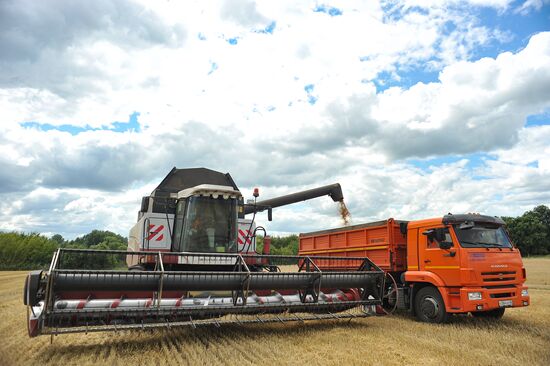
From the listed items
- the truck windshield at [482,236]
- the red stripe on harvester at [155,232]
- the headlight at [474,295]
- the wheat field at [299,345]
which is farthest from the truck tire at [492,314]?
the red stripe on harvester at [155,232]

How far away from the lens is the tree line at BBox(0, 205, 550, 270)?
24.6 feet

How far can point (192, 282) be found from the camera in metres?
6.41

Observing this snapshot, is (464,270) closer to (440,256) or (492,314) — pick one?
(440,256)

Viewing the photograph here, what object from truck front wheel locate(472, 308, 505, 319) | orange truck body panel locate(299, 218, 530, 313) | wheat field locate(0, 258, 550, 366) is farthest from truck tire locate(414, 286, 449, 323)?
truck front wheel locate(472, 308, 505, 319)

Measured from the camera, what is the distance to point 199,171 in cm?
1136

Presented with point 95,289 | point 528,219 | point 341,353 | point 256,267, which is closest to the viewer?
point 341,353

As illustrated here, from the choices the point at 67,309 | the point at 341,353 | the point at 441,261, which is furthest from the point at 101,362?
the point at 441,261

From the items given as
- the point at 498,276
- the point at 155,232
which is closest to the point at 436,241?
the point at 498,276

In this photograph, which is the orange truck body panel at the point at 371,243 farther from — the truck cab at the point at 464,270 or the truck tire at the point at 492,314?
the truck tire at the point at 492,314

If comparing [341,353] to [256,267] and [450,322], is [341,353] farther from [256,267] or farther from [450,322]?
[450,322]

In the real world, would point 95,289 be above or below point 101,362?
above

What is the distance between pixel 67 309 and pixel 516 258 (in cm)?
817

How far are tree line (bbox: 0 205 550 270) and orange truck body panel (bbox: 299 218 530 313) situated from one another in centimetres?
294

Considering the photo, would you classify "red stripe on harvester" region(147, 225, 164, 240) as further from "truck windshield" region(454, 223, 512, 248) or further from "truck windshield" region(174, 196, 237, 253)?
"truck windshield" region(454, 223, 512, 248)
